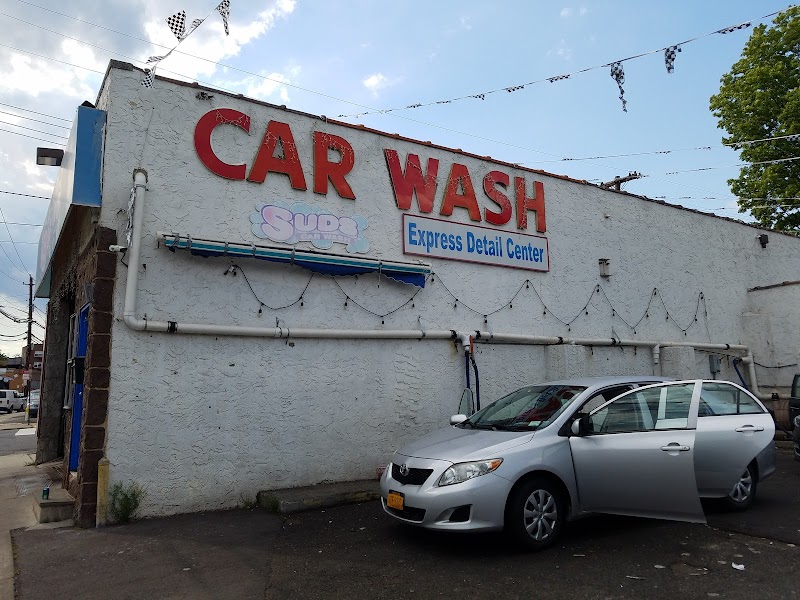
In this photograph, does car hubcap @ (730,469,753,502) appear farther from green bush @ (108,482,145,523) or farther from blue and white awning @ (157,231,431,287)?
green bush @ (108,482,145,523)

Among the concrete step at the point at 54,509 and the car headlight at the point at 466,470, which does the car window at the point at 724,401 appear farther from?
the concrete step at the point at 54,509

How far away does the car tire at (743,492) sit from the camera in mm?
6270

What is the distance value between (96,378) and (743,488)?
739cm

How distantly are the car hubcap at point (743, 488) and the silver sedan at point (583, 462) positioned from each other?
1cm

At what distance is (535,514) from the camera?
203 inches

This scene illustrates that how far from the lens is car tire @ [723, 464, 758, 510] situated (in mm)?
6270

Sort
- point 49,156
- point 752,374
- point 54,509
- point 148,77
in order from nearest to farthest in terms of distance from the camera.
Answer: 1. point 54,509
2. point 148,77
3. point 49,156
4. point 752,374

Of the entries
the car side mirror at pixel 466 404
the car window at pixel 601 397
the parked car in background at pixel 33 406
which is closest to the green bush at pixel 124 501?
the car side mirror at pixel 466 404

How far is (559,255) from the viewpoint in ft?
37.1

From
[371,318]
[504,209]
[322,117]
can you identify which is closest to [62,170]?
[322,117]

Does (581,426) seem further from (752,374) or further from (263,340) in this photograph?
(752,374)

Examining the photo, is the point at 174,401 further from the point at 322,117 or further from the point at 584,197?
the point at 584,197

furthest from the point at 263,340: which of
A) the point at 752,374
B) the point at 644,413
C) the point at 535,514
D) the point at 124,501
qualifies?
the point at 752,374

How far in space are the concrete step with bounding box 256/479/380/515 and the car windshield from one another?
1.84 meters
